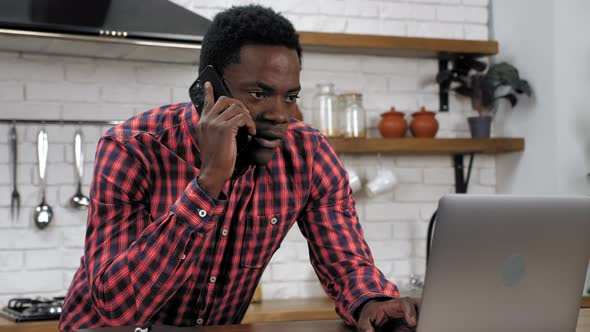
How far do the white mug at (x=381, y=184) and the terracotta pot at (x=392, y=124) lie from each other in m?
0.15

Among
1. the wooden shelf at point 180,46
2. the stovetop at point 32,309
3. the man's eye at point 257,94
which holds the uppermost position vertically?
the wooden shelf at point 180,46

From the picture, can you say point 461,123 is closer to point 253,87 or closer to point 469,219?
point 253,87

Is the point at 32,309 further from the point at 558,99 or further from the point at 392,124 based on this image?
the point at 558,99

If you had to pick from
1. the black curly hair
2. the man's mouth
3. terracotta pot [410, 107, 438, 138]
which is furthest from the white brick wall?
Answer: the man's mouth

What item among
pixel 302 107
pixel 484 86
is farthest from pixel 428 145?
pixel 302 107

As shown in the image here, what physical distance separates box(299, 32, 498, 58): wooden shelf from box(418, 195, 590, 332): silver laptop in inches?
78.5

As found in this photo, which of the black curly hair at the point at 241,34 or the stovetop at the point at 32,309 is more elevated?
the black curly hair at the point at 241,34

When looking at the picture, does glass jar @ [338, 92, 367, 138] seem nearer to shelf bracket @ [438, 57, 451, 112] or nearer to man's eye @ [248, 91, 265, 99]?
shelf bracket @ [438, 57, 451, 112]

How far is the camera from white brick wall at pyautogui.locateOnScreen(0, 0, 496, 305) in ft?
10.0

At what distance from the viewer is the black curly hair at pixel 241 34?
1649 millimetres

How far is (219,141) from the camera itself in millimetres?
1521

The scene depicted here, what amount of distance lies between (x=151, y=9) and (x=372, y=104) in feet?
3.67

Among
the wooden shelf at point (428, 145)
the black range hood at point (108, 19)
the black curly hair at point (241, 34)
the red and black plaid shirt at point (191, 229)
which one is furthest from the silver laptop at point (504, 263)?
the wooden shelf at point (428, 145)

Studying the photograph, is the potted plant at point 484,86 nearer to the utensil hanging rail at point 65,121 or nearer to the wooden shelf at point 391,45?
the wooden shelf at point 391,45
